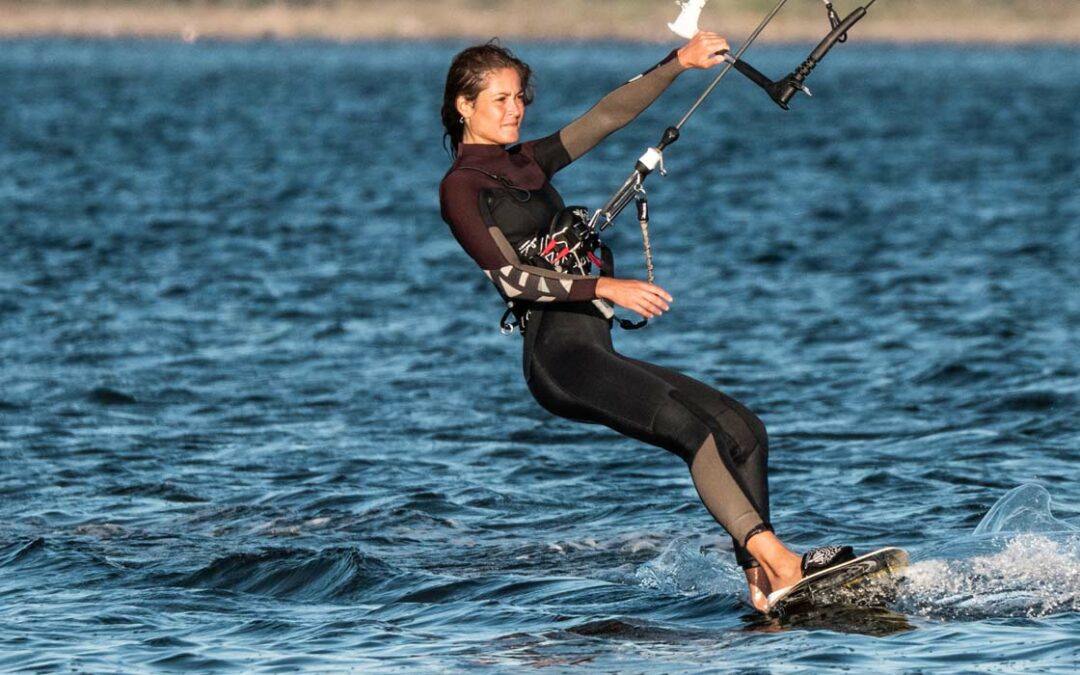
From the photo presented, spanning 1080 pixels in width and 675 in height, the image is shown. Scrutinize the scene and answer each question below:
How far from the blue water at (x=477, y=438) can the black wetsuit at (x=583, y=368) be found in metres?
0.76

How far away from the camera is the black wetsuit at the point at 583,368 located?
8.88 meters

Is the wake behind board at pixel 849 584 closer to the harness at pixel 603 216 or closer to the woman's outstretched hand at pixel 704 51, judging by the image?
the harness at pixel 603 216

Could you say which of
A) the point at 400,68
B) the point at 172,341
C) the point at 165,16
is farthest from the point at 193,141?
the point at 165,16

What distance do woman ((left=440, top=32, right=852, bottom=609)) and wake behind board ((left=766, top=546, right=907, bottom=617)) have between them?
59 mm

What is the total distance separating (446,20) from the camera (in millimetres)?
171625

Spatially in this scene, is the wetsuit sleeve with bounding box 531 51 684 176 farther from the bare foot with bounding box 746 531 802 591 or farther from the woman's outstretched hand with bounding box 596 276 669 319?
the bare foot with bounding box 746 531 802 591

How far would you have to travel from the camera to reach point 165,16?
575ft

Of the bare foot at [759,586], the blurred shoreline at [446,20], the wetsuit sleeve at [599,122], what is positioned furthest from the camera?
the blurred shoreline at [446,20]

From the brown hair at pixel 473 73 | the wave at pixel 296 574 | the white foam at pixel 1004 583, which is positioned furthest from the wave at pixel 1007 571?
the brown hair at pixel 473 73

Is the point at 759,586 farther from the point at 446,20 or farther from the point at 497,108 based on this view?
the point at 446,20

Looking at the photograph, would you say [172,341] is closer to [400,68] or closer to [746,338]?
[746,338]

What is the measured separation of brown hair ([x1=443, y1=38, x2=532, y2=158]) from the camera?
30.2 feet

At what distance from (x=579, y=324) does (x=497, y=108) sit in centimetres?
116

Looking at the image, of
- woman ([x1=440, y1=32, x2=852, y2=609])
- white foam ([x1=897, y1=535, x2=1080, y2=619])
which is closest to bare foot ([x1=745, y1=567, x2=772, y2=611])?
woman ([x1=440, y1=32, x2=852, y2=609])
